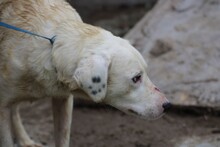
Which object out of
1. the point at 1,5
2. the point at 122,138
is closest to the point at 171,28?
the point at 122,138

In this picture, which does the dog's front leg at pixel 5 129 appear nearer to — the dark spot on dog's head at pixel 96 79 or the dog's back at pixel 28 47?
the dog's back at pixel 28 47

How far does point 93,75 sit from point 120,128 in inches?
91.5

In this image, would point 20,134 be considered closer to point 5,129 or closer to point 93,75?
point 5,129

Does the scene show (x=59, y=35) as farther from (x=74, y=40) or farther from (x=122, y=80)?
(x=122, y=80)

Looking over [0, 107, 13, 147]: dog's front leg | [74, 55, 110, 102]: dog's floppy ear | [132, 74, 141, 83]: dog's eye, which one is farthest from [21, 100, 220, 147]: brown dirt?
[74, 55, 110, 102]: dog's floppy ear

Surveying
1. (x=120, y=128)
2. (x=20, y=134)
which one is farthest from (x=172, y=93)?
(x=20, y=134)

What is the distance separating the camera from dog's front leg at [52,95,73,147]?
5.38 meters

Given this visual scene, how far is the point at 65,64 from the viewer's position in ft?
14.7

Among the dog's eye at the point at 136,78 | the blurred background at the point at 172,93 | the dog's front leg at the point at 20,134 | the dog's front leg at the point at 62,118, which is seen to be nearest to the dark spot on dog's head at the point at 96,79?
the dog's eye at the point at 136,78

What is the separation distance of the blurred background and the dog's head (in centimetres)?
134

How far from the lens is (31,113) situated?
704 centimetres

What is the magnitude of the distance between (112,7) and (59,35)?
6692mm

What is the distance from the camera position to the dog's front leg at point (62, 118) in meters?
5.38

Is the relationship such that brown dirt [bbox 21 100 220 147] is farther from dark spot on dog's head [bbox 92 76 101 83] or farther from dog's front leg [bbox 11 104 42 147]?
dark spot on dog's head [bbox 92 76 101 83]
